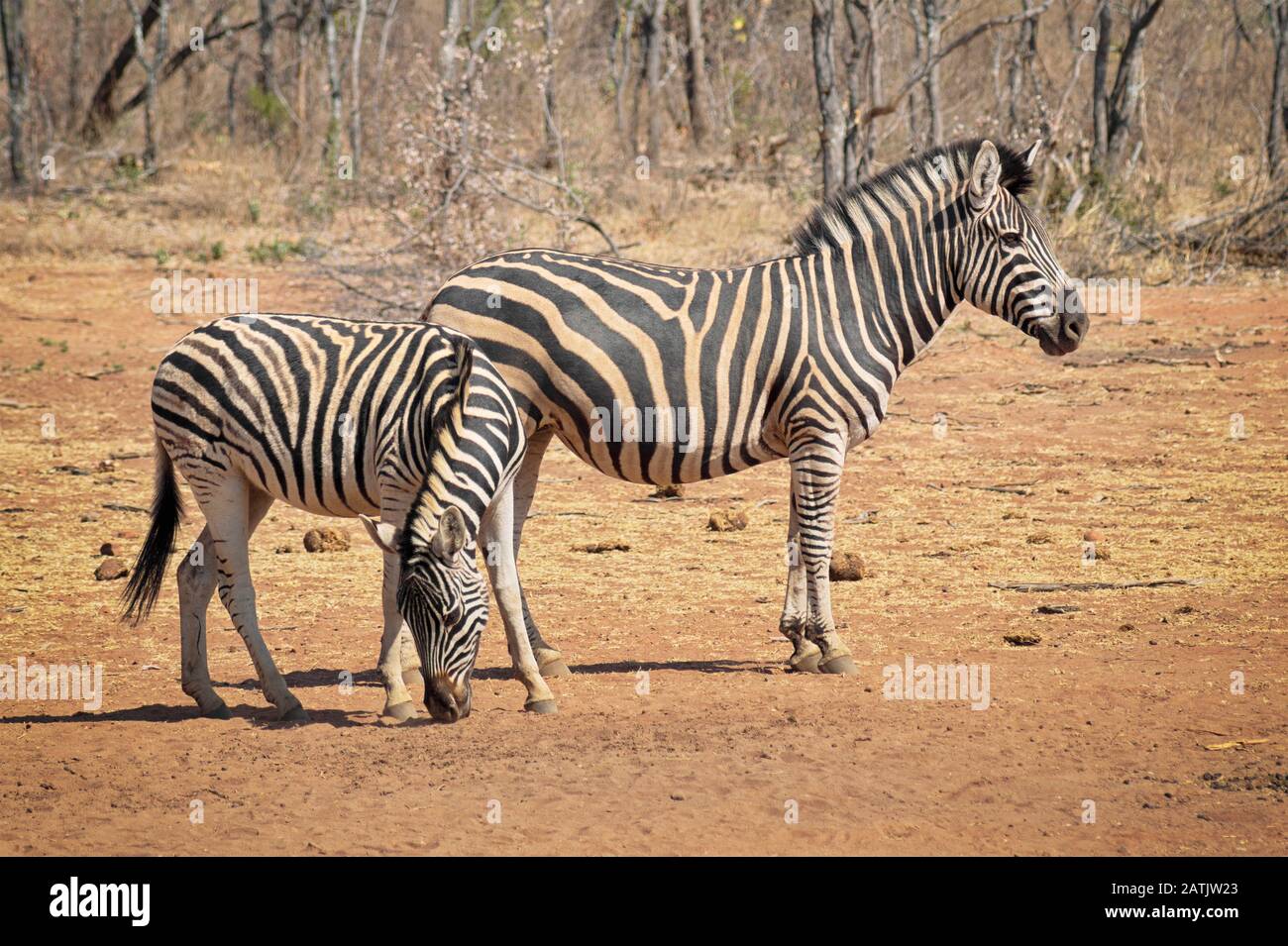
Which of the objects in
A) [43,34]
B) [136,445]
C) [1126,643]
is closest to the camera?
[1126,643]

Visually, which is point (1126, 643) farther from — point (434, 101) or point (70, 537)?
point (434, 101)

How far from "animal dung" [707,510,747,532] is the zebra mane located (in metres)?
2.95

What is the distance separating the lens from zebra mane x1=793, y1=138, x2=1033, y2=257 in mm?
7430

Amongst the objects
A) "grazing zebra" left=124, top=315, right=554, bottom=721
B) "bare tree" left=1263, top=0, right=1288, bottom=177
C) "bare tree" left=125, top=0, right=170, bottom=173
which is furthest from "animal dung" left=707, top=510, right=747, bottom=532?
"bare tree" left=125, top=0, right=170, bottom=173

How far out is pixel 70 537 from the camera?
392 inches

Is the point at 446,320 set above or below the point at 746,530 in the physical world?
above

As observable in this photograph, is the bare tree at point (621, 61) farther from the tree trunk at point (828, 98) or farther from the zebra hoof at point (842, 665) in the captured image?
the zebra hoof at point (842, 665)

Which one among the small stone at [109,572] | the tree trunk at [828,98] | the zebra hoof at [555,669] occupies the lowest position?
the zebra hoof at [555,669]

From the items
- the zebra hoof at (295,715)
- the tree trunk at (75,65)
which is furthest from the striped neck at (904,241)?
the tree trunk at (75,65)

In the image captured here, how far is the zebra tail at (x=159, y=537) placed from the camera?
684 centimetres

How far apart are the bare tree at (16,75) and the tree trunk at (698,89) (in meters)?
11.0

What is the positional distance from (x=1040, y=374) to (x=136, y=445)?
843 cm
